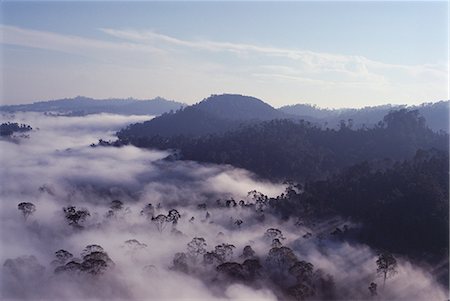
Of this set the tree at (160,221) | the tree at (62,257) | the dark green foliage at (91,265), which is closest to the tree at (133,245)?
the dark green foliage at (91,265)

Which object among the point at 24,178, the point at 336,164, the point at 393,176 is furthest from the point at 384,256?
the point at 24,178

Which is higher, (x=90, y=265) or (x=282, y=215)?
(x=282, y=215)

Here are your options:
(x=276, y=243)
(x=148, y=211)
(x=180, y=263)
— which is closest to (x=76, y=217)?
(x=148, y=211)

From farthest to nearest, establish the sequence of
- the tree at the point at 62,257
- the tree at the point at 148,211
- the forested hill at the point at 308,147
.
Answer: the forested hill at the point at 308,147 → the tree at the point at 148,211 → the tree at the point at 62,257

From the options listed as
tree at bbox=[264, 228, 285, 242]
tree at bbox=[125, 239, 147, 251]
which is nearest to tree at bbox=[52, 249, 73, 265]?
tree at bbox=[125, 239, 147, 251]

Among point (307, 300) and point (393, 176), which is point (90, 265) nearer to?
point (307, 300)

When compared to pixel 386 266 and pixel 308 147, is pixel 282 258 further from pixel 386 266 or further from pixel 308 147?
pixel 308 147

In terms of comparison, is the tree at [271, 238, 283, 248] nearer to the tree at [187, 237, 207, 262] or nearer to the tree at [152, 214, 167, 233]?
the tree at [187, 237, 207, 262]

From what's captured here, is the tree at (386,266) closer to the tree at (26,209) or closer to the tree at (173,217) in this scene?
the tree at (173,217)
